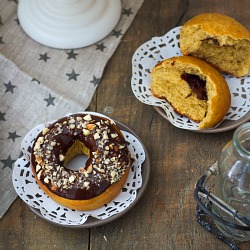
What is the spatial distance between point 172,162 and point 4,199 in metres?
0.35

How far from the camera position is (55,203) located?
109cm

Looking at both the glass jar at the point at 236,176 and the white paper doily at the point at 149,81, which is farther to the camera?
the white paper doily at the point at 149,81

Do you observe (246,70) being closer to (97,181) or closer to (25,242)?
(97,181)

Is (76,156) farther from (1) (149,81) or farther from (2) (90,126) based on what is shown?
(1) (149,81)

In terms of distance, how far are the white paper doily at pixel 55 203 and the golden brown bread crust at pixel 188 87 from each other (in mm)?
131

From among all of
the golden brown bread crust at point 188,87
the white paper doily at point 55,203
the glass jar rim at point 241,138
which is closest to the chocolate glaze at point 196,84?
the golden brown bread crust at point 188,87

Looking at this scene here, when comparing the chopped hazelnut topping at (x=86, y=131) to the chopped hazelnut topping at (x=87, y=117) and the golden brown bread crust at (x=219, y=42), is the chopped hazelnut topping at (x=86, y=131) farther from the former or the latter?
the golden brown bread crust at (x=219, y=42)

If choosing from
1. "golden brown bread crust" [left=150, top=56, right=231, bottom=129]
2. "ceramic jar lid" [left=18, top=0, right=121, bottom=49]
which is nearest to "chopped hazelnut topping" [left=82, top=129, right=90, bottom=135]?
"golden brown bread crust" [left=150, top=56, right=231, bottom=129]

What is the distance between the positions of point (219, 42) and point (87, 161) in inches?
15.3

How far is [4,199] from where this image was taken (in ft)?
3.72

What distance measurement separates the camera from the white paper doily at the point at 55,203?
1.07 metres

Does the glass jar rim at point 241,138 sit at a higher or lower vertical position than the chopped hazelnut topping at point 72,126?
higher

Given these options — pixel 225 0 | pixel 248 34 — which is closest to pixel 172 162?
pixel 248 34

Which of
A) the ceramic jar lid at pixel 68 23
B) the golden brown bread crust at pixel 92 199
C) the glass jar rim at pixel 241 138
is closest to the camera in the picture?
the glass jar rim at pixel 241 138
